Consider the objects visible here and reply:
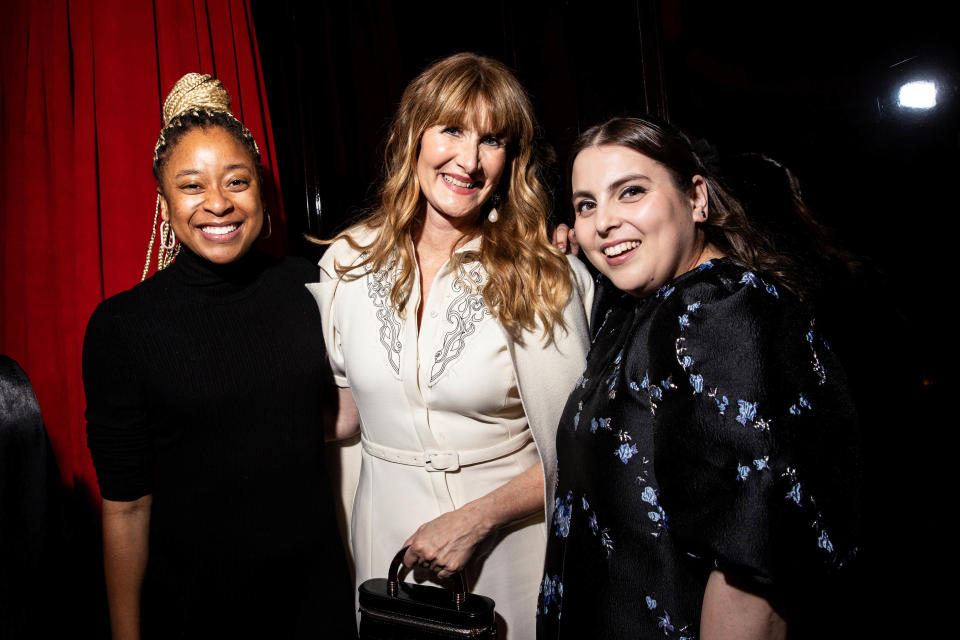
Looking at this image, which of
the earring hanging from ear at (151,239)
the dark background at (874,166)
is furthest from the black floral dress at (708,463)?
the earring hanging from ear at (151,239)

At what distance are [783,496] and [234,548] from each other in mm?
1112

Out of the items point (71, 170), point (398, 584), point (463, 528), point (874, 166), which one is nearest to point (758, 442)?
point (463, 528)

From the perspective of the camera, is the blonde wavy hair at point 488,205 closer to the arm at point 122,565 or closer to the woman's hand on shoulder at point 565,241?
the woman's hand on shoulder at point 565,241

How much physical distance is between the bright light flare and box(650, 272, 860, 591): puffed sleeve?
87 cm

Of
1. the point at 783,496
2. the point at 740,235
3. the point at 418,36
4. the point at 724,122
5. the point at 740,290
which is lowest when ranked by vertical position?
the point at 783,496

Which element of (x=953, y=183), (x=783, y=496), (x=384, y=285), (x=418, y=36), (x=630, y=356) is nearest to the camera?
(x=783, y=496)

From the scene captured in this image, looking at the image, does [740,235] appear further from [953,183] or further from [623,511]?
[953,183]

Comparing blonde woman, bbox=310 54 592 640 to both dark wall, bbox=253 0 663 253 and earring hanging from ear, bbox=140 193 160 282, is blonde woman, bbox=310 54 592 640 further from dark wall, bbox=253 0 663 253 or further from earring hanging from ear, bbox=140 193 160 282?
dark wall, bbox=253 0 663 253

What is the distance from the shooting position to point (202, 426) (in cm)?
128

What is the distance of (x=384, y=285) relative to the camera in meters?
1.55

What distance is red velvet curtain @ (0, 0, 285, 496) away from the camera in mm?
1496

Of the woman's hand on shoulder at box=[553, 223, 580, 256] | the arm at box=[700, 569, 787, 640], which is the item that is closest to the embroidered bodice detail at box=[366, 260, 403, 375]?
the woman's hand on shoulder at box=[553, 223, 580, 256]

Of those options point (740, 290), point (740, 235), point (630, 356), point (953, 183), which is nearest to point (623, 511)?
point (630, 356)

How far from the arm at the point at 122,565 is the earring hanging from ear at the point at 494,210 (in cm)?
109
